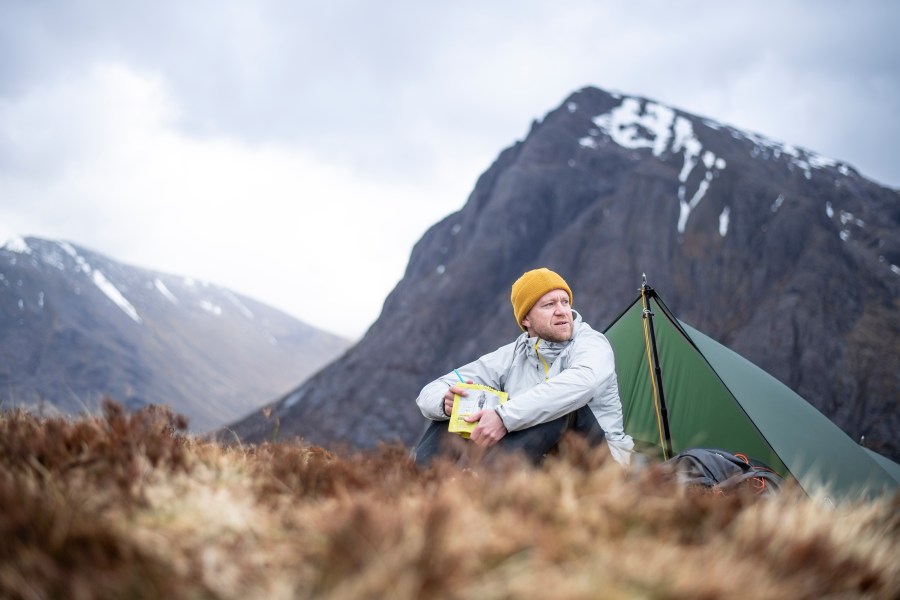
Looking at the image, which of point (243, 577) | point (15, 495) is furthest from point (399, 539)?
point (15, 495)

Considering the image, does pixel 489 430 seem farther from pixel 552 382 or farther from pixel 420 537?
pixel 420 537

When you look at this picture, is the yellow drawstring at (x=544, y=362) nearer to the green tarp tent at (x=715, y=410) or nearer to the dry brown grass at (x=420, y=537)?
the green tarp tent at (x=715, y=410)

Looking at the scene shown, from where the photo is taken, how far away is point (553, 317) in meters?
4.29

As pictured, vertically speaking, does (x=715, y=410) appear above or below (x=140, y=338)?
above

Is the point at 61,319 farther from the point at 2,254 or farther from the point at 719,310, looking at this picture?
the point at 719,310

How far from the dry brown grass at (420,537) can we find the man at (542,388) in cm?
148

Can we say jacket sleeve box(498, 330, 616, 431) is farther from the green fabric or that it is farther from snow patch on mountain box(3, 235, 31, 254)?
snow patch on mountain box(3, 235, 31, 254)

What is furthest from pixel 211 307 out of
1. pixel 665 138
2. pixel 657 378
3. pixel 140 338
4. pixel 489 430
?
pixel 489 430

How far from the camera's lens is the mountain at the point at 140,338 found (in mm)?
88438

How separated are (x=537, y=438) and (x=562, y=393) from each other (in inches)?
11.8

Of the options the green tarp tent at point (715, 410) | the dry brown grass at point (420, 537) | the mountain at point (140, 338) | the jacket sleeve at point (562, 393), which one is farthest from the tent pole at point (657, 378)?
the mountain at point (140, 338)

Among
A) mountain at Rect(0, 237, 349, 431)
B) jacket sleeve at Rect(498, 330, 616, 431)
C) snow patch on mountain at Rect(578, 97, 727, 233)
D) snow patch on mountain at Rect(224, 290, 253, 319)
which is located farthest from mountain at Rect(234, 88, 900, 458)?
snow patch on mountain at Rect(224, 290, 253, 319)

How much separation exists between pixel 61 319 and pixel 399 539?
116 metres

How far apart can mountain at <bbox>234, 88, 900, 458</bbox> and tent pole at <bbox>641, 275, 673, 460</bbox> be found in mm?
34275
